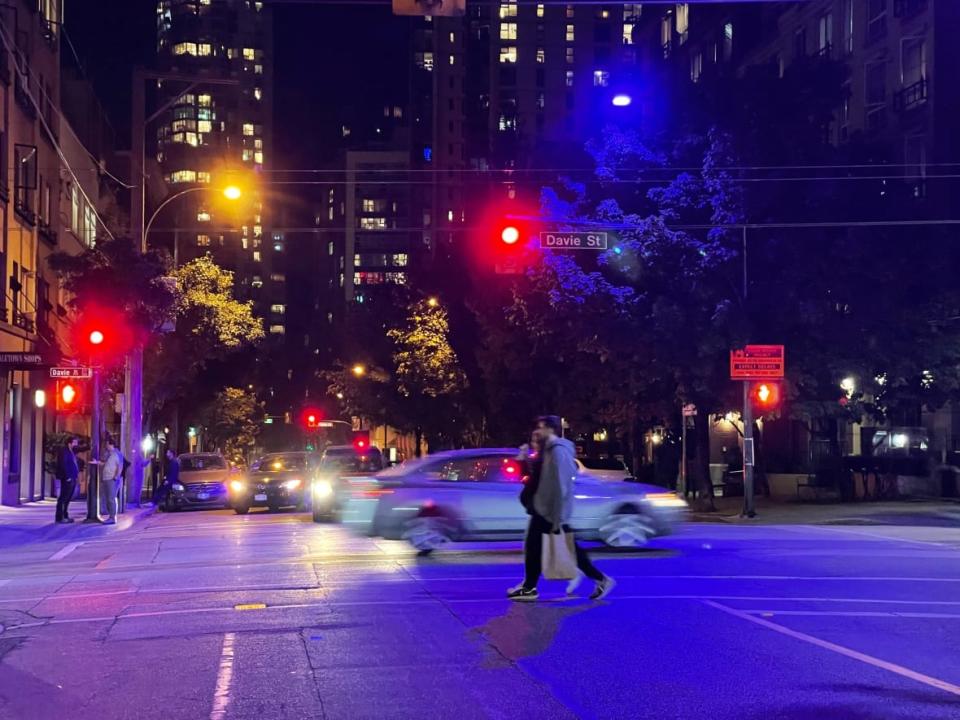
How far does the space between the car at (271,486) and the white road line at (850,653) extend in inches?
852

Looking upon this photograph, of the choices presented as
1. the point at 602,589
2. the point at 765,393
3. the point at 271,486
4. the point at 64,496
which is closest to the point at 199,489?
the point at 271,486

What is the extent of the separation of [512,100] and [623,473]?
339 ft

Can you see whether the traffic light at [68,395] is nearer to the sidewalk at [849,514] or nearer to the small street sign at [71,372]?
the small street sign at [71,372]

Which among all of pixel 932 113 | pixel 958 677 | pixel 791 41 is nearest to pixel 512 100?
pixel 791 41

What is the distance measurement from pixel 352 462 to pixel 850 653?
63.1 feet

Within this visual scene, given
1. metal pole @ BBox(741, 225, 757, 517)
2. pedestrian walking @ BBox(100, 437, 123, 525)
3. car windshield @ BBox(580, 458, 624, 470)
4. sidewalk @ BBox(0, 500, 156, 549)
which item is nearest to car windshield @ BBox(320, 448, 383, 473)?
pedestrian walking @ BBox(100, 437, 123, 525)

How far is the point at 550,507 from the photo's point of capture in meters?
11.1

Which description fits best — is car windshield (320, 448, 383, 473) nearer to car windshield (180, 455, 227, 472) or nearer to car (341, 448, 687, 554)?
car (341, 448, 687, 554)

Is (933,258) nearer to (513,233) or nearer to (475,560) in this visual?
(513,233)

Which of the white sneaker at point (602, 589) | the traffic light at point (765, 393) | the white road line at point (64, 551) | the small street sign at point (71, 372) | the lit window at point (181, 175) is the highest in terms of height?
the lit window at point (181, 175)

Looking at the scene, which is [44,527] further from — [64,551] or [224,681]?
[224,681]

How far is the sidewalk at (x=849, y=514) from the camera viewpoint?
24.6 metres

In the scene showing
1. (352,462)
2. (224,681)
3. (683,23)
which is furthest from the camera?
(683,23)

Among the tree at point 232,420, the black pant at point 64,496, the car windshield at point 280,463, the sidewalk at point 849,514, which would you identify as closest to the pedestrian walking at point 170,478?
the car windshield at point 280,463
